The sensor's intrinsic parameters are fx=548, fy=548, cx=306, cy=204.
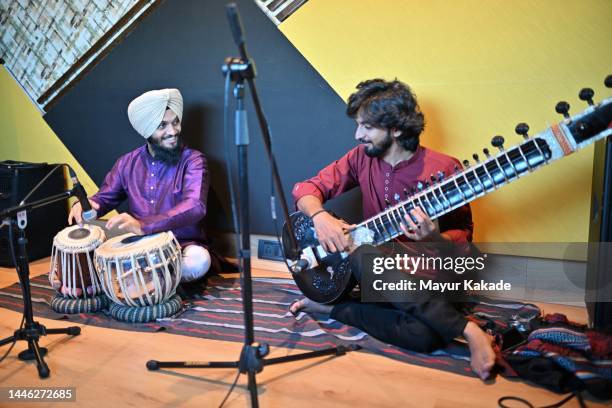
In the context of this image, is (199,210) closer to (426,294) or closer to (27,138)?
(426,294)

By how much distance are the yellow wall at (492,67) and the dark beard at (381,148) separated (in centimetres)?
48

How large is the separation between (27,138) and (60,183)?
1.66 ft

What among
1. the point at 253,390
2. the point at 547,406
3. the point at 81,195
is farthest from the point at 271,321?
the point at 547,406

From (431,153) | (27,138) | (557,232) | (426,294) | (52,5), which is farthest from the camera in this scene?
(27,138)

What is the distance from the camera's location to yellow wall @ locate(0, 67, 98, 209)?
4.11m

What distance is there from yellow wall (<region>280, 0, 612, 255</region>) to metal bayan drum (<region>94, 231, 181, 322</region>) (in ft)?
4.48

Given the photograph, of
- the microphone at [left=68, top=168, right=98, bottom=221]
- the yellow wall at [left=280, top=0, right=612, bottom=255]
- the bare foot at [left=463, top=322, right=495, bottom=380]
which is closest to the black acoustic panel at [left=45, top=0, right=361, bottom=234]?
the yellow wall at [left=280, top=0, right=612, bottom=255]

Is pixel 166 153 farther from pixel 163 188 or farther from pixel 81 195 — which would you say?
pixel 81 195

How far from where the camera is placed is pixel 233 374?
2.24 m

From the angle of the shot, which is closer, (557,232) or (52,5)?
(557,232)

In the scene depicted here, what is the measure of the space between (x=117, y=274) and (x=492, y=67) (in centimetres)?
215

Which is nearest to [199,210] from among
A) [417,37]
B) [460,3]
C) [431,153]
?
[431,153]

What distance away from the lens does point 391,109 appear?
8.37ft

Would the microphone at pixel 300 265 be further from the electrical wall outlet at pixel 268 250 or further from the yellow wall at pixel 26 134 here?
the yellow wall at pixel 26 134
